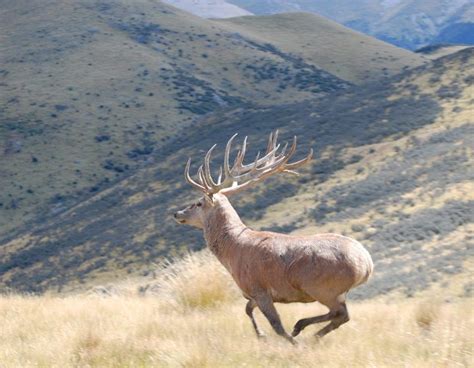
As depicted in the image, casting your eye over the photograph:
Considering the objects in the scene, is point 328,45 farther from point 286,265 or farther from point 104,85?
point 286,265

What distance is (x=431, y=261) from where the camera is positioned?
2192cm

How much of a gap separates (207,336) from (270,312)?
25.2 inches

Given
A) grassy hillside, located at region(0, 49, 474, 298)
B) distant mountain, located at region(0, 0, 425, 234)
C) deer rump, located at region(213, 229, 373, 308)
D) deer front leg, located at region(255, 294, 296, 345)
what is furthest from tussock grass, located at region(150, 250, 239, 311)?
distant mountain, located at region(0, 0, 425, 234)

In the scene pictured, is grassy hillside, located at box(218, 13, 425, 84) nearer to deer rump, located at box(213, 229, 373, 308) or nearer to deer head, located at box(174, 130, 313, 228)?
deer head, located at box(174, 130, 313, 228)

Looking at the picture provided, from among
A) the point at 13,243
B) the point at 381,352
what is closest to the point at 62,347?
the point at 381,352

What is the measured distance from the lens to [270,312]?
24.6 feet

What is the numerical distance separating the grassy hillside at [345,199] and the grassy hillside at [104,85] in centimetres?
820

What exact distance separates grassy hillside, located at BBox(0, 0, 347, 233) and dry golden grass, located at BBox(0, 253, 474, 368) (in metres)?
55.7

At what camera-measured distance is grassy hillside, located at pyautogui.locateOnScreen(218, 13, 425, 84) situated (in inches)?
4498

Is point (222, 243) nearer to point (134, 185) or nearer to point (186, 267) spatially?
point (186, 267)

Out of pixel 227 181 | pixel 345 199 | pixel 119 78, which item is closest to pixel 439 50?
pixel 119 78

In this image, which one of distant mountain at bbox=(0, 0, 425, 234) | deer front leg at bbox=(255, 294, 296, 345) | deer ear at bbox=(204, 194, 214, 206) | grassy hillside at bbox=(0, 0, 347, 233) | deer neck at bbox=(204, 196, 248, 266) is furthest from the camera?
distant mountain at bbox=(0, 0, 425, 234)

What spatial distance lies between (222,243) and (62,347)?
2.14 m

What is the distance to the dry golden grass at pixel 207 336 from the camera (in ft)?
20.7
